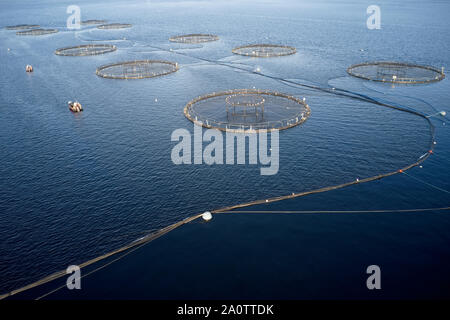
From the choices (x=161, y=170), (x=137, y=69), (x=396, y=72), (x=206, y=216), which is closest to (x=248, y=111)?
(x=161, y=170)

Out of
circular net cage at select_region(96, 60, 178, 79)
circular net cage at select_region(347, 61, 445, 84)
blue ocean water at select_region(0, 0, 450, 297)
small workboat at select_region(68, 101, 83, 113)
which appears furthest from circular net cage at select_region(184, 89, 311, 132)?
circular net cage at select_region(96, 60, 178, 79)

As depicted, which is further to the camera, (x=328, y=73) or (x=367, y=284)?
(x=328, y=73)

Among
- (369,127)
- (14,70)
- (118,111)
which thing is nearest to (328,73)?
(369,127)

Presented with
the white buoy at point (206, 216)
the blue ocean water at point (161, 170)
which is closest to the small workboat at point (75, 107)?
the blue ocean water at point (161, 170)

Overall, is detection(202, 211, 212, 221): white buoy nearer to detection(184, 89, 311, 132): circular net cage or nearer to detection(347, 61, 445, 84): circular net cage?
detection(184, 89, 311, 132): circular net cage

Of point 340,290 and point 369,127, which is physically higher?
point 369,127
